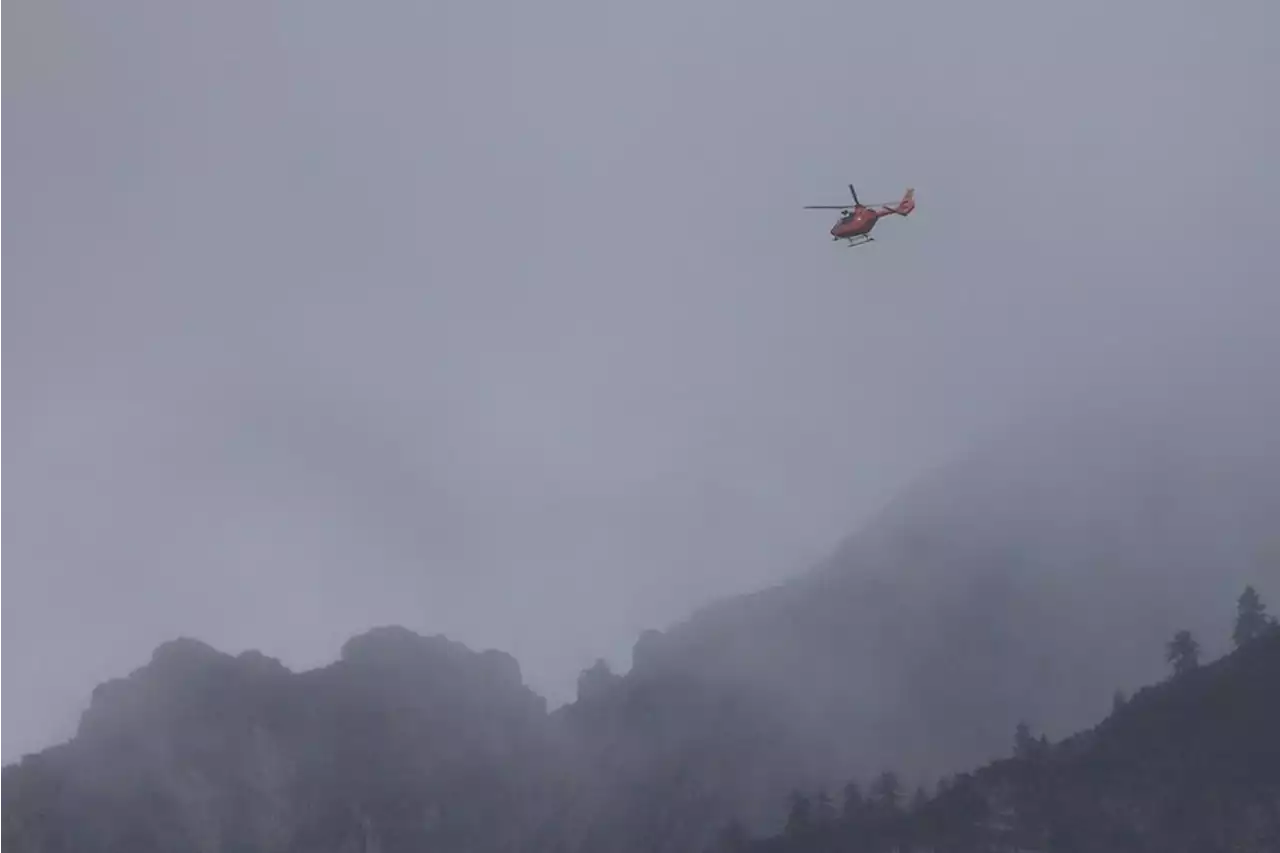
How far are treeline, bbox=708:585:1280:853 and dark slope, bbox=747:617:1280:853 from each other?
0.14 metres

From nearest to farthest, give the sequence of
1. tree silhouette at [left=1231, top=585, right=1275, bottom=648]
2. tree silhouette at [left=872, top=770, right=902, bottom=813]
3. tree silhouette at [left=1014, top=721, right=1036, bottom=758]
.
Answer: tree silhouette at [left=1014, top=721, right=1036, bottom=758], tree silhouette at [left=872, top=770, right=902, bottom=813], tree silhouette at [left=1231, top=585, right=1275, bottom=648]

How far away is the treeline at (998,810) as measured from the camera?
14425 cm

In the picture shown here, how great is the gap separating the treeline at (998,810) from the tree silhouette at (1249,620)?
112mm

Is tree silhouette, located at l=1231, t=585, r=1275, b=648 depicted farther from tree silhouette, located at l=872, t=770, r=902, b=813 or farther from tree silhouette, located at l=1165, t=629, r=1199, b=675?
tree silhouette, located at l=872, t=770, r=902, b=813

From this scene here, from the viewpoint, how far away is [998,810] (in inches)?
5871

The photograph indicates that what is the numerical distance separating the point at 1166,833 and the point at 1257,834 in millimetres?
8017

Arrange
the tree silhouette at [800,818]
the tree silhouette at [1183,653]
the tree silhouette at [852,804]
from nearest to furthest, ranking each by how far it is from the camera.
Answer: the tree silhouette at [800,818] → the tree silhouette at [852,804] → the tree silhouette at [1183,653]

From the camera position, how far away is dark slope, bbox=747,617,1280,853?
139625 mm

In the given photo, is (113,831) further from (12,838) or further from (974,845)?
(974,845)

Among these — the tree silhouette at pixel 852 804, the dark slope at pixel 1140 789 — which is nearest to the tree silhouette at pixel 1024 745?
the dark slope at pixel 1140 789

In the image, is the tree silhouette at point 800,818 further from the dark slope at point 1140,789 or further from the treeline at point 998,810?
the dark slope at point 1140,789

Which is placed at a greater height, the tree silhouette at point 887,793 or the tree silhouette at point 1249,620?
the tree silhouette at point 1249,620

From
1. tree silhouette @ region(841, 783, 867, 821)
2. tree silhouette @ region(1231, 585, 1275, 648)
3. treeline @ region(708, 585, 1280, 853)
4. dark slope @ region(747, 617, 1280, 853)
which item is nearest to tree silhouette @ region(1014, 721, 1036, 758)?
treeline @ region(708, 585, 1280, 853)

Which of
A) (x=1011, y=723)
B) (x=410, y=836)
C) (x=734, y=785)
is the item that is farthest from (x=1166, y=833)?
(x=410, y=836)
